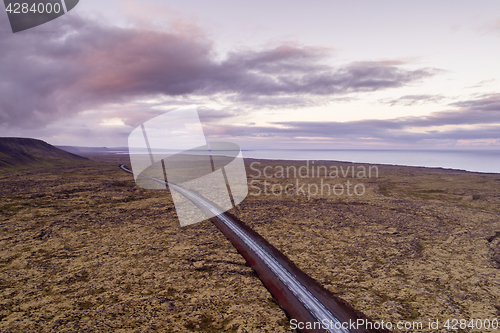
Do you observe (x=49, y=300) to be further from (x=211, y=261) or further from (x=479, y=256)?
(x=479, y=256)

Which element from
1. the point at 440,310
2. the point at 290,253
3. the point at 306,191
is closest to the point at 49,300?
the point at 290,253

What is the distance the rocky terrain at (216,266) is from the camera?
679 cm

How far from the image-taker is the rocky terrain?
6.79m

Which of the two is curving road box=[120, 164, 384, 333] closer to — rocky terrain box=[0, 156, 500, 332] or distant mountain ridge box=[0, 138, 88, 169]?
rocky terrain box=[0, 156, 500, 332]

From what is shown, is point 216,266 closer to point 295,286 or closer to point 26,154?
point 295,286

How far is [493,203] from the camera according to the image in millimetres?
21250

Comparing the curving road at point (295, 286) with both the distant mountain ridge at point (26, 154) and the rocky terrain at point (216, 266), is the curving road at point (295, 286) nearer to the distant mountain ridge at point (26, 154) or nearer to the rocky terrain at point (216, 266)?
the rocky terrain at point (216, 266)

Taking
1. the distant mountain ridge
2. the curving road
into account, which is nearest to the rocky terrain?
the curving road

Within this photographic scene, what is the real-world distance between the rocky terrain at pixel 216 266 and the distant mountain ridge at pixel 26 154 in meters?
68.3

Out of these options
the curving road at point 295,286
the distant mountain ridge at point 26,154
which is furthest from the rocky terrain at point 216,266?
the distant mountain ridge at point 26,154

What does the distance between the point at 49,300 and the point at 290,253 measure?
905 cm

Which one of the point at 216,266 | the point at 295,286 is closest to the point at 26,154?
the point at 216,266

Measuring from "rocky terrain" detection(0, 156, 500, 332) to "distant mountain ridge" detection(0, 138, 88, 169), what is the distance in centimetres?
6835

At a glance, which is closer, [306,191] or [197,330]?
[197,330]
